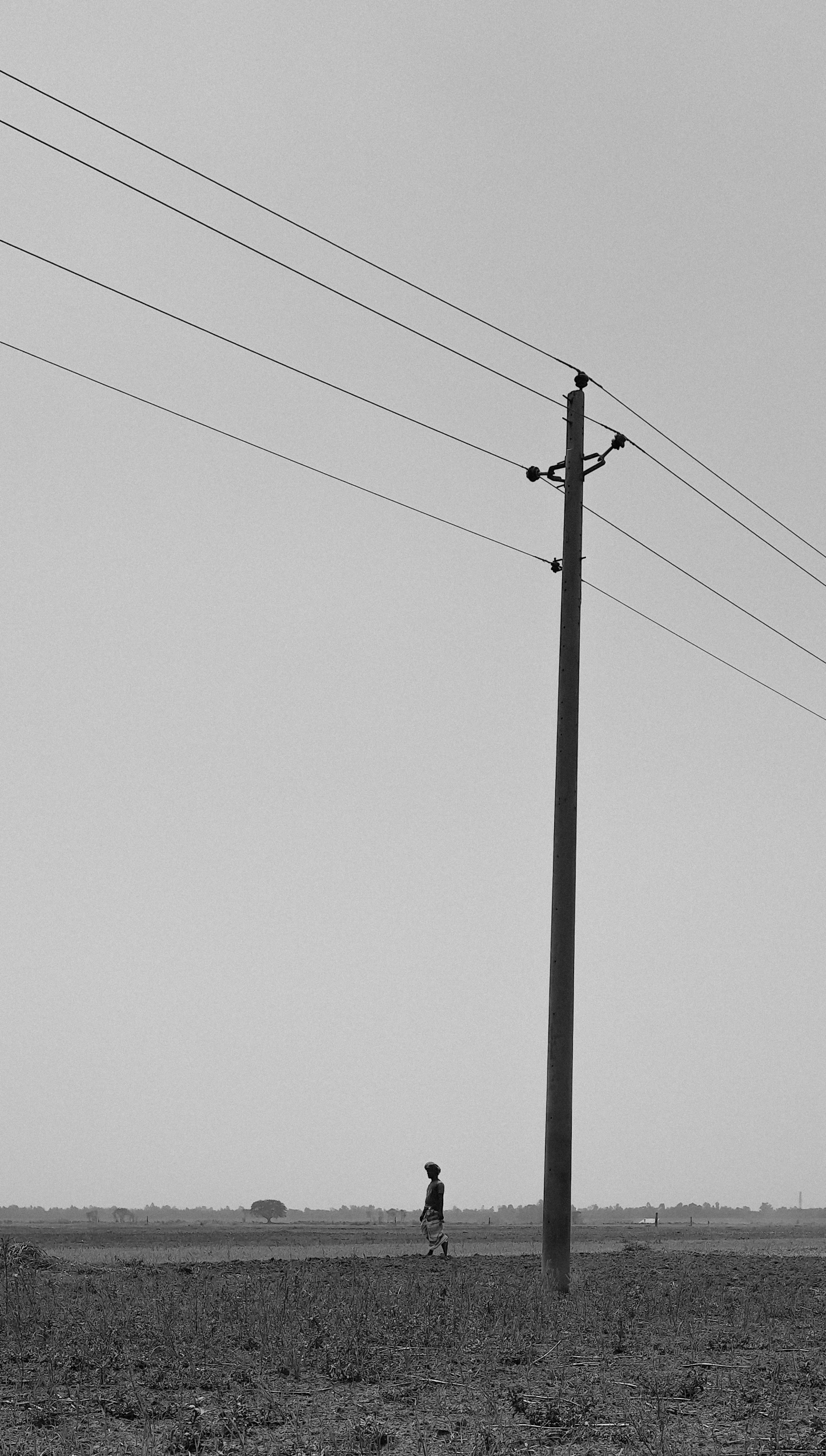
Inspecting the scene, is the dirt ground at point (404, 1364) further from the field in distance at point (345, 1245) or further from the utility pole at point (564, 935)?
the field in distance at point (345, 1245)

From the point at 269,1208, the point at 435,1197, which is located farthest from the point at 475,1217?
the point at 435,1197

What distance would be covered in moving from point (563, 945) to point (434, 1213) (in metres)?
7.25

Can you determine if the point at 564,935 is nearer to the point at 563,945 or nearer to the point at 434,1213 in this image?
the point at 563,945

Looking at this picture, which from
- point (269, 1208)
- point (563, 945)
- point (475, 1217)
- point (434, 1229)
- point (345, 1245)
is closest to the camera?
point (563, 945)

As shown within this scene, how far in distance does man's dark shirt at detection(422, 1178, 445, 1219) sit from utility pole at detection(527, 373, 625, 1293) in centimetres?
573

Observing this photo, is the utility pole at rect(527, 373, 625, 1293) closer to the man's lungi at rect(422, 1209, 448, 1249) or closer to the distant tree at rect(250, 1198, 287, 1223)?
the man's lungi at rect(422, 1209, 448, 1249)

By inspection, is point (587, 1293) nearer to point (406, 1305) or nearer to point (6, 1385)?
point (406, 1305)

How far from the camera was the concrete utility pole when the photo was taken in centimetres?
1559

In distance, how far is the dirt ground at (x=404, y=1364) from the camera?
25.7 ft

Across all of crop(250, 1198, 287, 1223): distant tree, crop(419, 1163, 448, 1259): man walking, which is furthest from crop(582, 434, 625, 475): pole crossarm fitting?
crop(250, 1198, 287, 1223): distant tree

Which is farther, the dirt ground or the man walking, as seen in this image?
the man walking

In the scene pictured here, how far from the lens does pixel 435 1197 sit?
21.5 metres

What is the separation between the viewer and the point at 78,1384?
354 inches

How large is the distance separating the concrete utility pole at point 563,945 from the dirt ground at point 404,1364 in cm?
68
